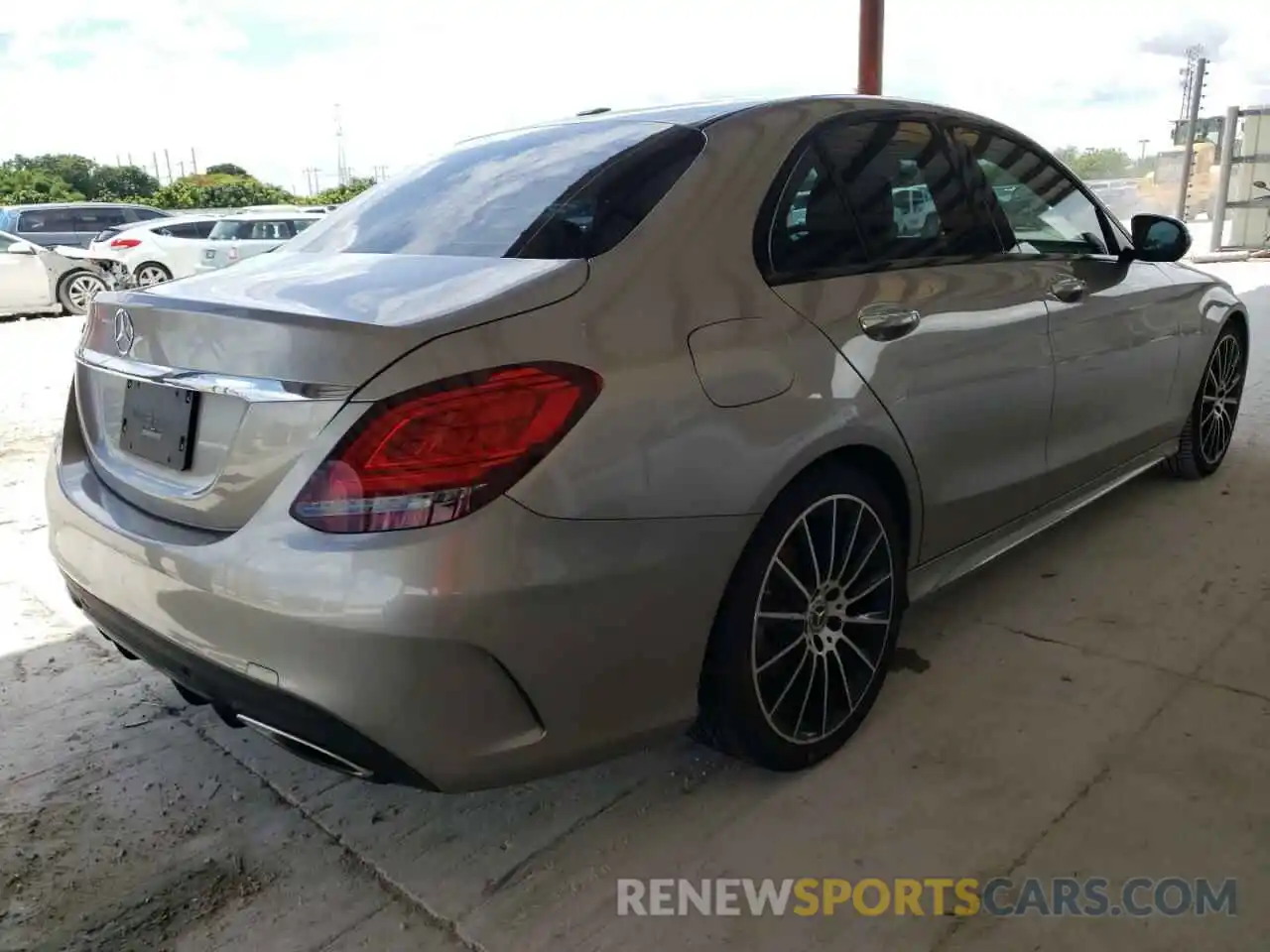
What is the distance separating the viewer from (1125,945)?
5.73ft

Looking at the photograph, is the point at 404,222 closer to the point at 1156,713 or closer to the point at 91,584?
the point at 91,584

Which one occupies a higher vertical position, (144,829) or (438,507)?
(438,507)

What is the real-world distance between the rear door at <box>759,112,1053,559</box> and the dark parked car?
1618 cm

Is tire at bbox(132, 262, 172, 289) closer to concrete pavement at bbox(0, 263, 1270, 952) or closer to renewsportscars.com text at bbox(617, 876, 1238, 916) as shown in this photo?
concrete pavement at bbox(0, 263, 1270, 952)

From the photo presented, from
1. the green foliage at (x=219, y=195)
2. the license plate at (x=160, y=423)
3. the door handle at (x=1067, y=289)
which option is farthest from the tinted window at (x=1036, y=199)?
the green foliage at (x=219, y=195)

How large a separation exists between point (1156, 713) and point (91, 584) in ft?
8.20

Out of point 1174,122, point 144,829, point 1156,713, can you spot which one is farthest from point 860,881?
point 1174,122

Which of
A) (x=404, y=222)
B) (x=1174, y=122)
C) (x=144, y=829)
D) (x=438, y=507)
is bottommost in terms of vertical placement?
(x=144, y=829)

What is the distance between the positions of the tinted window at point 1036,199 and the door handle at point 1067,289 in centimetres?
11

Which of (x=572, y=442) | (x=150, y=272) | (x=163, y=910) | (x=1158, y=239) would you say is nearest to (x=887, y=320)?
(x=572, y=442)

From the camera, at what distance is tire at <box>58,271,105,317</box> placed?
12865 mm

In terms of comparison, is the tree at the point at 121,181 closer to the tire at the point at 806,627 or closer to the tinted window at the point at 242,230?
the tinted window at the point at 242,230

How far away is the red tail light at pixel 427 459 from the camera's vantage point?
157 centimetres

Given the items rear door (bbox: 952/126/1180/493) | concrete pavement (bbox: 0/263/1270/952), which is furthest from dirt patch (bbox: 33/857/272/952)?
rear door (bbox: 952/126/1180/493)
